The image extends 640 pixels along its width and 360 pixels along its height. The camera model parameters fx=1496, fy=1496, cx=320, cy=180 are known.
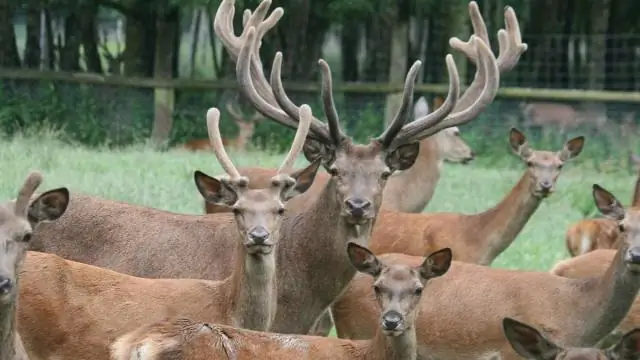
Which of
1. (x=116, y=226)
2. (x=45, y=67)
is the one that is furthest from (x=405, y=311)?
(x=45, y=67)

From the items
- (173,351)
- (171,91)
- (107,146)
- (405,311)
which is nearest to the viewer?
(173,351)

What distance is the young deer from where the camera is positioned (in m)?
6.35

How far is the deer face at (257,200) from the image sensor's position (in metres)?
6.36

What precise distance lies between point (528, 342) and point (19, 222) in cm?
201

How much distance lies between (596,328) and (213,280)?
6.04 ft

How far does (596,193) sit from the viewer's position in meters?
7.32

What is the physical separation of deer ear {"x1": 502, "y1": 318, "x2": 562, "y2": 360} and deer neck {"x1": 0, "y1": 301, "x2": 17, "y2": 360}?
187 cm

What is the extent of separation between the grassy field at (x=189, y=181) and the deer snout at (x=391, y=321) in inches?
158

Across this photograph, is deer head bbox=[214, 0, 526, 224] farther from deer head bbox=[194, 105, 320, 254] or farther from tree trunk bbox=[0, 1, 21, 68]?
tree trunk bbox=[0, 1, 21, 68]

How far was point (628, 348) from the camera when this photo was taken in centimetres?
569

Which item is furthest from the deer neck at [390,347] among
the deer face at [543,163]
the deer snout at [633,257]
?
the deer face at [543,163]

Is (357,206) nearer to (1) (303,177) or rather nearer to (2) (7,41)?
(1) (303,177)

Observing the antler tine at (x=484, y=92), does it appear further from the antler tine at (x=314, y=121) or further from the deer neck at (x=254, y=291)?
the deer neck at (x=254, y=291)

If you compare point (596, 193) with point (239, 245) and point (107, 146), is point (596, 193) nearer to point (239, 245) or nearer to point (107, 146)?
point (239, 245)
